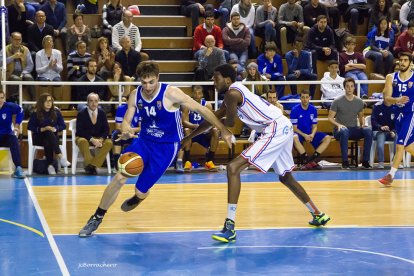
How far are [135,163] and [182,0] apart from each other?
10974 millimetres

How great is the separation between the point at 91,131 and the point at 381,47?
701 cm

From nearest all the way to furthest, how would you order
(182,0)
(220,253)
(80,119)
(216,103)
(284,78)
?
(220,253), (80,119), (216,103), (284,78), (182,0)

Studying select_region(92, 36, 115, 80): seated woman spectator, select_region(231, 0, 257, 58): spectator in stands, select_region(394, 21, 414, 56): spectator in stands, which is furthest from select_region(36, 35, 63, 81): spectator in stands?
select_region(394, 21, 414, 56): spectator in stands

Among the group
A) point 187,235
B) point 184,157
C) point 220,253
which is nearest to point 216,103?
point 184,157

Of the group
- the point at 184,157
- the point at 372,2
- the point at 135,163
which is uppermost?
the point at 372,2

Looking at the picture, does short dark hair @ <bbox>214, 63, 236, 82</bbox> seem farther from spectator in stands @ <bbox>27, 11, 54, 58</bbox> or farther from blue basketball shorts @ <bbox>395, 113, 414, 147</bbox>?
spectator in stands @ <bbox>27, 11, 54, 58</bbox>

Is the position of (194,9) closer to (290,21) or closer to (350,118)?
(290,21)

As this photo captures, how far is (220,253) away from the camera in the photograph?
8.11m

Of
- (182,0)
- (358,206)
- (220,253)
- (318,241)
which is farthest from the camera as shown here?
(182,0)

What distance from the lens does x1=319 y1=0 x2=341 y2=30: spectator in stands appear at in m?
19.3

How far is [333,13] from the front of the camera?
19.4 meters

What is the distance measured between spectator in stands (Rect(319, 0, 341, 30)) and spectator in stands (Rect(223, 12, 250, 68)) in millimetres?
2524

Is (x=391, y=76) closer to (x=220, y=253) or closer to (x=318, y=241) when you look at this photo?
(x=318, y=241)

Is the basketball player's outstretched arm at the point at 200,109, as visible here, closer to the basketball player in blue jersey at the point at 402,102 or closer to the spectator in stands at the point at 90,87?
the basketball player in blue jersey at the point at 402,102
